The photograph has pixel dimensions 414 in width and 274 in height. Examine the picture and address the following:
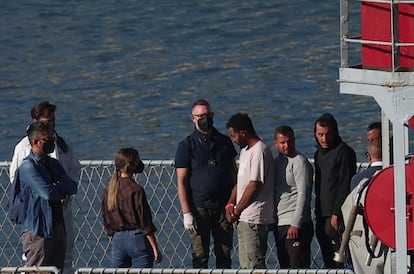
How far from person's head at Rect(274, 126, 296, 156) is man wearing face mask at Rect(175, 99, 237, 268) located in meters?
0.50

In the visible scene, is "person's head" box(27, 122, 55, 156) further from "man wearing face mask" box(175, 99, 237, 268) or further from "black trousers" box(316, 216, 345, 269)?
"black trousers" box(316, 216, 345, 269)

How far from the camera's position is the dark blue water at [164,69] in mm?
25453

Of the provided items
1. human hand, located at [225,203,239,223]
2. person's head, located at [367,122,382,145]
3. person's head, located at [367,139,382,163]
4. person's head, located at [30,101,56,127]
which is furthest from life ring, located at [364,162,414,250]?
person's head, located at [30,101,56,127]

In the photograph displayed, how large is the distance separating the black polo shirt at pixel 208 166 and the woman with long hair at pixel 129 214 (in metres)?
0.76

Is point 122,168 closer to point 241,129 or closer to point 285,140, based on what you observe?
point 241,129

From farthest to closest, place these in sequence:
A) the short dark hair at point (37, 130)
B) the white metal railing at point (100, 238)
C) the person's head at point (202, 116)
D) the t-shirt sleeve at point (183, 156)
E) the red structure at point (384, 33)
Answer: the white metal railing at point (100, 238), the t-shirt sleeve at point (183, 156), the person's head at point (202, 116), the short dark hair at point (37, 130), the red structure at point (384, 33)

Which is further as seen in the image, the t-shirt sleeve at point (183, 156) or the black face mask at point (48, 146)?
the t-shirt sleeve at point (183, 156)

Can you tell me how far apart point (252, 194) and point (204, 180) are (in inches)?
20.1

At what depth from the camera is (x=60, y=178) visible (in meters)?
11.0

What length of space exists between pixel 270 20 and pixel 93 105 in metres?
6.60

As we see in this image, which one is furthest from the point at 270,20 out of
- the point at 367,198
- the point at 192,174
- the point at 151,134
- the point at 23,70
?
the point at 367,198

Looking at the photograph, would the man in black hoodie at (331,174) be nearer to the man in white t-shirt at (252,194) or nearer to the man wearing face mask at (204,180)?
the man in white t-shirt at (252,194)

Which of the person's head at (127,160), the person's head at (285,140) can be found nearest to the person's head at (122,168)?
the person's head at (127,160)

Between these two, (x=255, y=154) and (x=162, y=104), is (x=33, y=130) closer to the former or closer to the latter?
(x=255, y=154)
